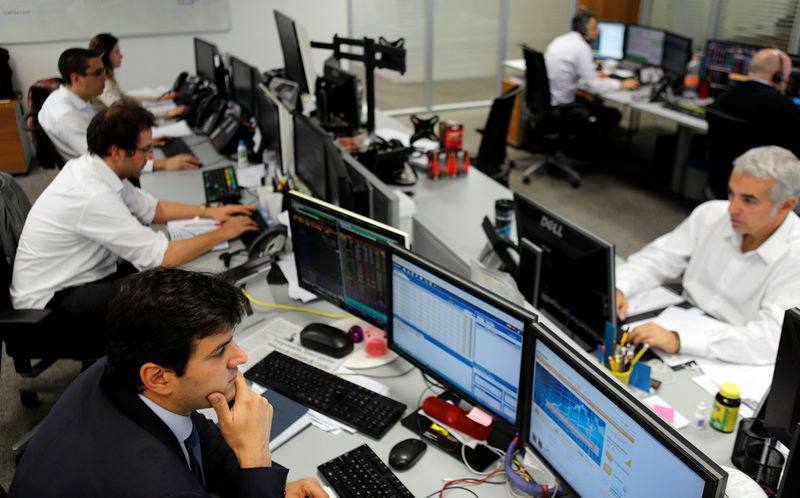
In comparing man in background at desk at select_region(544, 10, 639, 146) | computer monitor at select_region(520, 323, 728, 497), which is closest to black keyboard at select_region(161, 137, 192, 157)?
man in background at desk at select_region(544, 10, 639, 146)

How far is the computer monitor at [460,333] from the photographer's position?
140cm

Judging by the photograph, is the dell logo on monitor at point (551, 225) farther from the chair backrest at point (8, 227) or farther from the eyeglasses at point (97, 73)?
the eyeglasses at point (97, 73)

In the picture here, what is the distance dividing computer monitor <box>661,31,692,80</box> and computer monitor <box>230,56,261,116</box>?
3.57 metres

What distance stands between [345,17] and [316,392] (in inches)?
221

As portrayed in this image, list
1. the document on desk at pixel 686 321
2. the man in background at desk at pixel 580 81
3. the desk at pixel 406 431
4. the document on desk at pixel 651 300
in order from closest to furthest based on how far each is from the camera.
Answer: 1. the desk at pixel 406 431
2. the document on desk at pixel 686 321
3. the document on desk at pixel 651 300
4. the man in background at desk at pixel 580 81

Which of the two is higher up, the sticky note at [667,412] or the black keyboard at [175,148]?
the black keyboard at [175,148]

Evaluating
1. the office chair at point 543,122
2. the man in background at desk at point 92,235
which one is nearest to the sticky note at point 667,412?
the man in background at desk at point 92,235

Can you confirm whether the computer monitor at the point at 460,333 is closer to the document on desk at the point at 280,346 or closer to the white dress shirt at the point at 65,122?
the document on desk at the point at 280,346

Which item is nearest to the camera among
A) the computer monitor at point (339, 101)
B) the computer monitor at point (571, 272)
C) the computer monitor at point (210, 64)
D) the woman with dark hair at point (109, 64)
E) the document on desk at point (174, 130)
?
the computer monitor at point (571, 272)

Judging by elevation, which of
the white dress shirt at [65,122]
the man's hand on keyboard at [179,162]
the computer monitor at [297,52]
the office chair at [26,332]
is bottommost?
the office chair at [26,332]

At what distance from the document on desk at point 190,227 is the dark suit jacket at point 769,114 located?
10.4ft

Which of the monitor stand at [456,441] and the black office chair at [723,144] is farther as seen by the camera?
the black office chair at [723,144]

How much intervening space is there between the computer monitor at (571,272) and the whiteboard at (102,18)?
5026 mm

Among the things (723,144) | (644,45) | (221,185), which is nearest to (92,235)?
(221,185)
